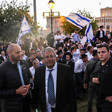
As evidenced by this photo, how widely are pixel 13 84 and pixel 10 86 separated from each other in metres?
0.07

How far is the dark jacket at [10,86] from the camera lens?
12.3 ft

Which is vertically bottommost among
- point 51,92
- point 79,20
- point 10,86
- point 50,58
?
point 51,92

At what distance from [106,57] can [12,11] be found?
789 inches

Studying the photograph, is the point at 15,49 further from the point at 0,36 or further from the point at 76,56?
the point at 0,36

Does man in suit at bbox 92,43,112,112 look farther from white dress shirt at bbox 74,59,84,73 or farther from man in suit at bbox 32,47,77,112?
white dress shirt at bbox 74,59,84,73

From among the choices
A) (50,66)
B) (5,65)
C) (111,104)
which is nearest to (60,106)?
(50,66)

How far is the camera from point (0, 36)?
23.3 metres

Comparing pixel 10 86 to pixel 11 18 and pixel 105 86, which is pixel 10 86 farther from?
pixel 11 18

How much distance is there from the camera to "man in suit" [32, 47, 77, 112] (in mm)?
3709

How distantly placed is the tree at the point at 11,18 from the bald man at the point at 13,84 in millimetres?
18259

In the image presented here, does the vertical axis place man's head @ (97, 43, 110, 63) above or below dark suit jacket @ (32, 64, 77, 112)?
above

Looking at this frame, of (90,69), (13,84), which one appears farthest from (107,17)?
(13,84)

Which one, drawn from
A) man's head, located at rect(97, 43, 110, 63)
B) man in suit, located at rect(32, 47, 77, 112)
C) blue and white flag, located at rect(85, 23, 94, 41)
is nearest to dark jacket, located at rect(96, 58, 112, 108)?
man's head, located at rect(97, 43, 110, 63)

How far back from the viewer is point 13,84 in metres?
3.82
